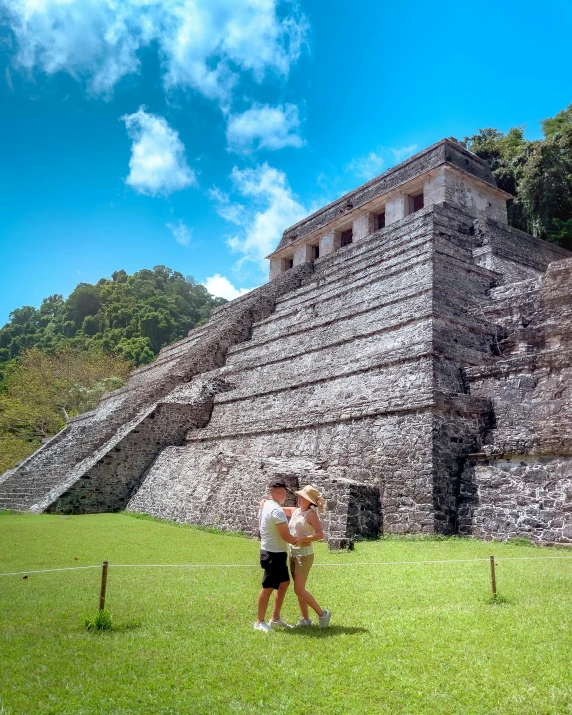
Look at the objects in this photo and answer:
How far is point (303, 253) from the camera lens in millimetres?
25500

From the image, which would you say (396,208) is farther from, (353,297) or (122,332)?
(122,332)

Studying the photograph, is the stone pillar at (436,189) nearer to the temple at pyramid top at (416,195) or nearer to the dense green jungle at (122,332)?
the temple at pyramid top at (416,195)

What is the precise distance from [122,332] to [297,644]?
139 feet

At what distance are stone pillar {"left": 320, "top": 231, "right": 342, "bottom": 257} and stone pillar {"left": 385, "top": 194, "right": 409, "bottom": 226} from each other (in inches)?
123

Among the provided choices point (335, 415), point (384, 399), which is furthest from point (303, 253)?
point (384, 399)

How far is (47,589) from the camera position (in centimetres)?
573

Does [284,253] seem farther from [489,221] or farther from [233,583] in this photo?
[233,583]

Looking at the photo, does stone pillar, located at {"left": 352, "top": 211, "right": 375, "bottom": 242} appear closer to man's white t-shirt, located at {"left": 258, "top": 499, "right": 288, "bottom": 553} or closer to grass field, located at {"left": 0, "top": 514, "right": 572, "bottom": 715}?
grass field, located at {"left": 0, "top": 514, "right": 572, "bottom": 715}

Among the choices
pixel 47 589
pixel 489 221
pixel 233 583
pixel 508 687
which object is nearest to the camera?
pixel 508 687

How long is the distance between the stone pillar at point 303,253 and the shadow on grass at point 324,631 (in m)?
21.6

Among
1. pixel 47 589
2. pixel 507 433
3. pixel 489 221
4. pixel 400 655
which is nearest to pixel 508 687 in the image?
pixel 400 655

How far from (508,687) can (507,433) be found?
22.7 ft

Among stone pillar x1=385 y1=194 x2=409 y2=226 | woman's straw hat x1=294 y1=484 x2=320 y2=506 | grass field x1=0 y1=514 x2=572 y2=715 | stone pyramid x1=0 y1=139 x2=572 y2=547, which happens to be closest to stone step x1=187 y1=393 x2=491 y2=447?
stone pyramid x1=0 y1=139 x2=572 y2=547

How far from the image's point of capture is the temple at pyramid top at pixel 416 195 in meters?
19.5
